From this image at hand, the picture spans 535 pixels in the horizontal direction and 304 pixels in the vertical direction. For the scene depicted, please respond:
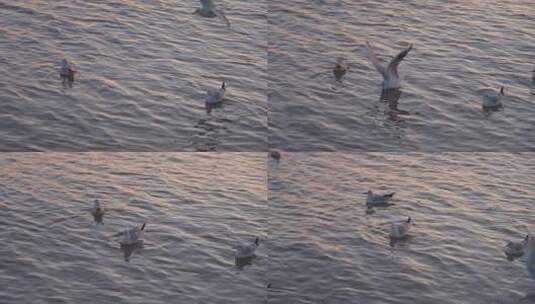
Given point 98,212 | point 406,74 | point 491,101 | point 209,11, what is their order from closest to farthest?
1. point 98,212
2. point 491,101
3. point 406,74
4. point 209,11

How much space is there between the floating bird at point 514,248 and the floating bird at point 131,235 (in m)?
5.39

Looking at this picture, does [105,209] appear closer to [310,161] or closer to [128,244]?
[128,244]

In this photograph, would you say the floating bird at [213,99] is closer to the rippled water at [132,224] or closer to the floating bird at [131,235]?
the rippled water at [132,224]

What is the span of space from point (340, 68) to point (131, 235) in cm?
693

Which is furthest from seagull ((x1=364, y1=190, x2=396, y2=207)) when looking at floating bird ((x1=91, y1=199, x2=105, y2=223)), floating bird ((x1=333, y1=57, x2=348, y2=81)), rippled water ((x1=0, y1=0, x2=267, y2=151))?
floating bird ((x1=333, y1=57, x2=348, y2=81))

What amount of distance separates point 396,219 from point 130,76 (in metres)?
6.22

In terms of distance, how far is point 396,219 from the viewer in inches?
647

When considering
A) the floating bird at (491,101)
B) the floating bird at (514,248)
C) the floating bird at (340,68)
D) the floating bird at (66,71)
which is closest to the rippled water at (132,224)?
the floating bird at (66,71)

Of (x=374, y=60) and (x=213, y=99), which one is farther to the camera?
(x=374, y=60)

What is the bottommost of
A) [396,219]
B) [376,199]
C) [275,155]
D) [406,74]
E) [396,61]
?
[396,219]

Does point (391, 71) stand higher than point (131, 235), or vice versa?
point (391, 71)

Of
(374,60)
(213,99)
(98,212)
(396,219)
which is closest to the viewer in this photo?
(98,212)

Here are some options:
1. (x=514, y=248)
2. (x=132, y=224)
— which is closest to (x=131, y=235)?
(x=132, y=224)

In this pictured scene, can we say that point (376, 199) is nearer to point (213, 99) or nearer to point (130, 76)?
point (213, 99)
